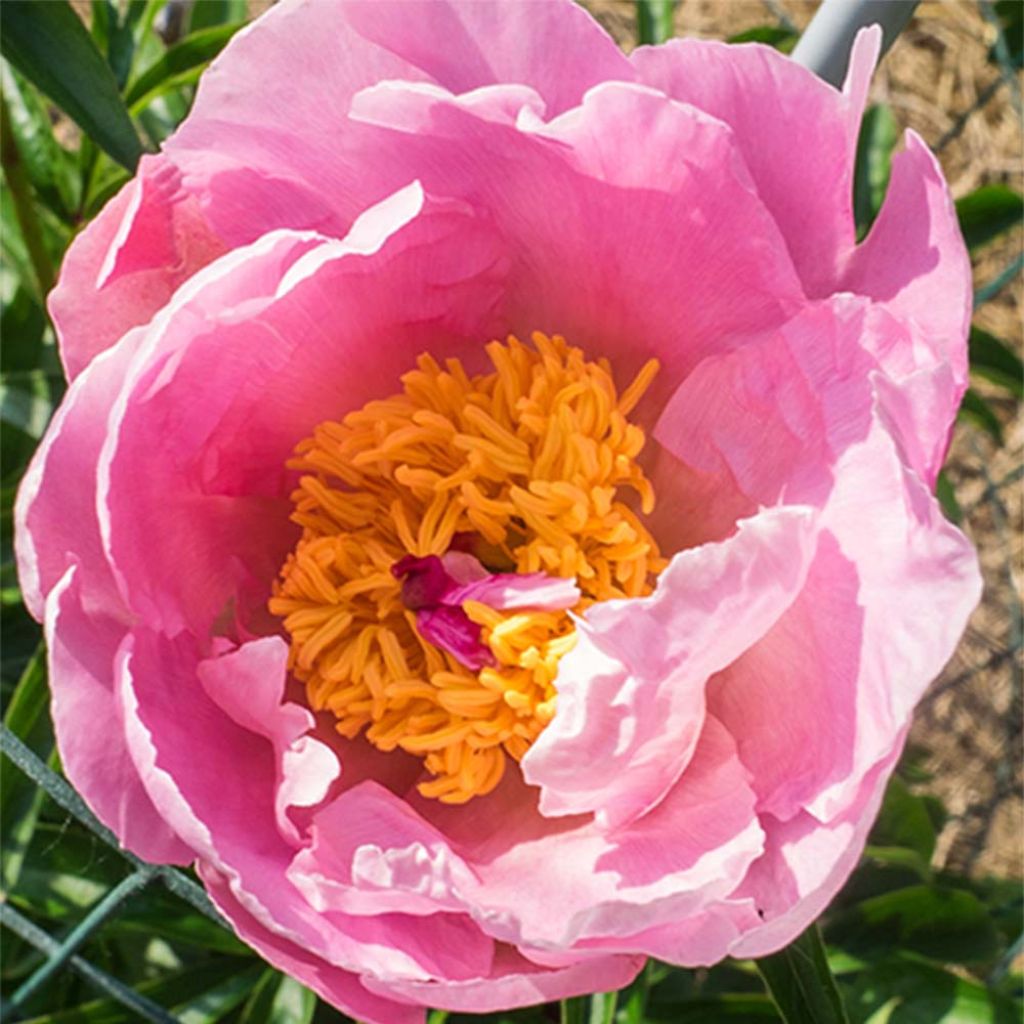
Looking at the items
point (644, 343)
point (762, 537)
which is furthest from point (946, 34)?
point (762, 537)

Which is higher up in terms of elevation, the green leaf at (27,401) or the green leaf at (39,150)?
the green leaf at (39,150)

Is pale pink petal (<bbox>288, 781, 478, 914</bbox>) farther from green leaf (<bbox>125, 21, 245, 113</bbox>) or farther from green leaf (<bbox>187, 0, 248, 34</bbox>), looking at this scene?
green leaf (<bbox>187, 0, 248, 34</bbox>)

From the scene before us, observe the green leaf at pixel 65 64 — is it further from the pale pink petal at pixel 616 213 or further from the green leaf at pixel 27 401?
the green leaf at pixel 27 401

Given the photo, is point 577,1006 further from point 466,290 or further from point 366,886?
point 466,290

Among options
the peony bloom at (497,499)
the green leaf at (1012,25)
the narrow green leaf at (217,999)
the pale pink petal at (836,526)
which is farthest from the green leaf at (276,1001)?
the green leaf at (1012,25)

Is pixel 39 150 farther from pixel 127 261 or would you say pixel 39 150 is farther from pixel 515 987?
pixel 515 987

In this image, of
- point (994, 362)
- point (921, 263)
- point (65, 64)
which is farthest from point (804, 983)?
point (994, 362)
